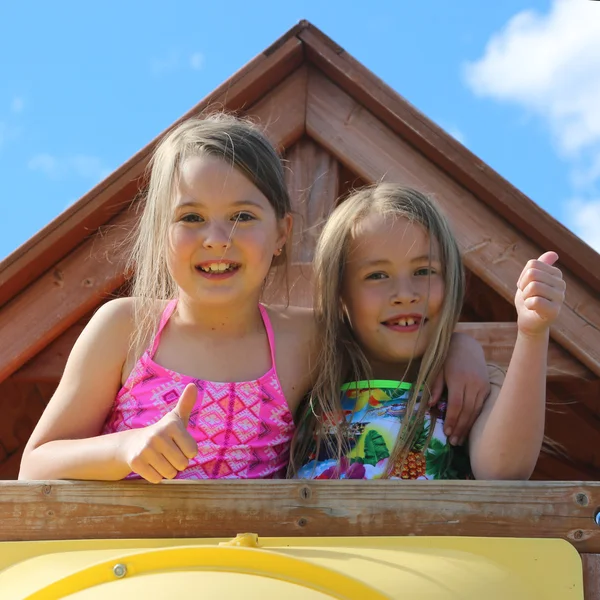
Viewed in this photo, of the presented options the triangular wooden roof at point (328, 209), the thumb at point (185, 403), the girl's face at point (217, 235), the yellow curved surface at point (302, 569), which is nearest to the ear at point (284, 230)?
the girl's face at point (217, 235)

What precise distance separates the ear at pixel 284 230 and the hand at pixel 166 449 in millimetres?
855

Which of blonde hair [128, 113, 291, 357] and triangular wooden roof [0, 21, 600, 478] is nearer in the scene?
blonde hair [128, 113, 291, 357]

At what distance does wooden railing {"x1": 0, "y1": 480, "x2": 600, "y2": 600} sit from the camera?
160cm

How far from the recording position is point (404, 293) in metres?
2.35

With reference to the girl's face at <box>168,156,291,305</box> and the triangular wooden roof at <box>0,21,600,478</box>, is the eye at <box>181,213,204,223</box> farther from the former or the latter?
the triangular wooden roof at <box>0,21,600,478</box>

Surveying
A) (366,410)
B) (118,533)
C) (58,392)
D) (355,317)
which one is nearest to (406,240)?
(355,317)

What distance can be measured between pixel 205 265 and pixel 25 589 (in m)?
0.98

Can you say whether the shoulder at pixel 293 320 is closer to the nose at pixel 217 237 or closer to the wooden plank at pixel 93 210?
the nose at pixel 217 237

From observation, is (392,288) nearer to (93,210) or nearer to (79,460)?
(79,460)

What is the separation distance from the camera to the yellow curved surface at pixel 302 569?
130 centimetres

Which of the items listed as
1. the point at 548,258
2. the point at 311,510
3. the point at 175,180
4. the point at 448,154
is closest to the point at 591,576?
the point at 311,510

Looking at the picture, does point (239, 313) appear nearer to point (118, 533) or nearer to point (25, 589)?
point (118, 533)

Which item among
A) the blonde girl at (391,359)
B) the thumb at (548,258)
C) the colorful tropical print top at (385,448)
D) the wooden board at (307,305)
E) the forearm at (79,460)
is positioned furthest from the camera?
the wooden board at (307,305)

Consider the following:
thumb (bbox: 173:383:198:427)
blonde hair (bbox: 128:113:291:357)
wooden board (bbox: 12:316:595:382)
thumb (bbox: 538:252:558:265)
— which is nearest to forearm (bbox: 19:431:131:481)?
thumb (bbox: 173:383:198:427)
